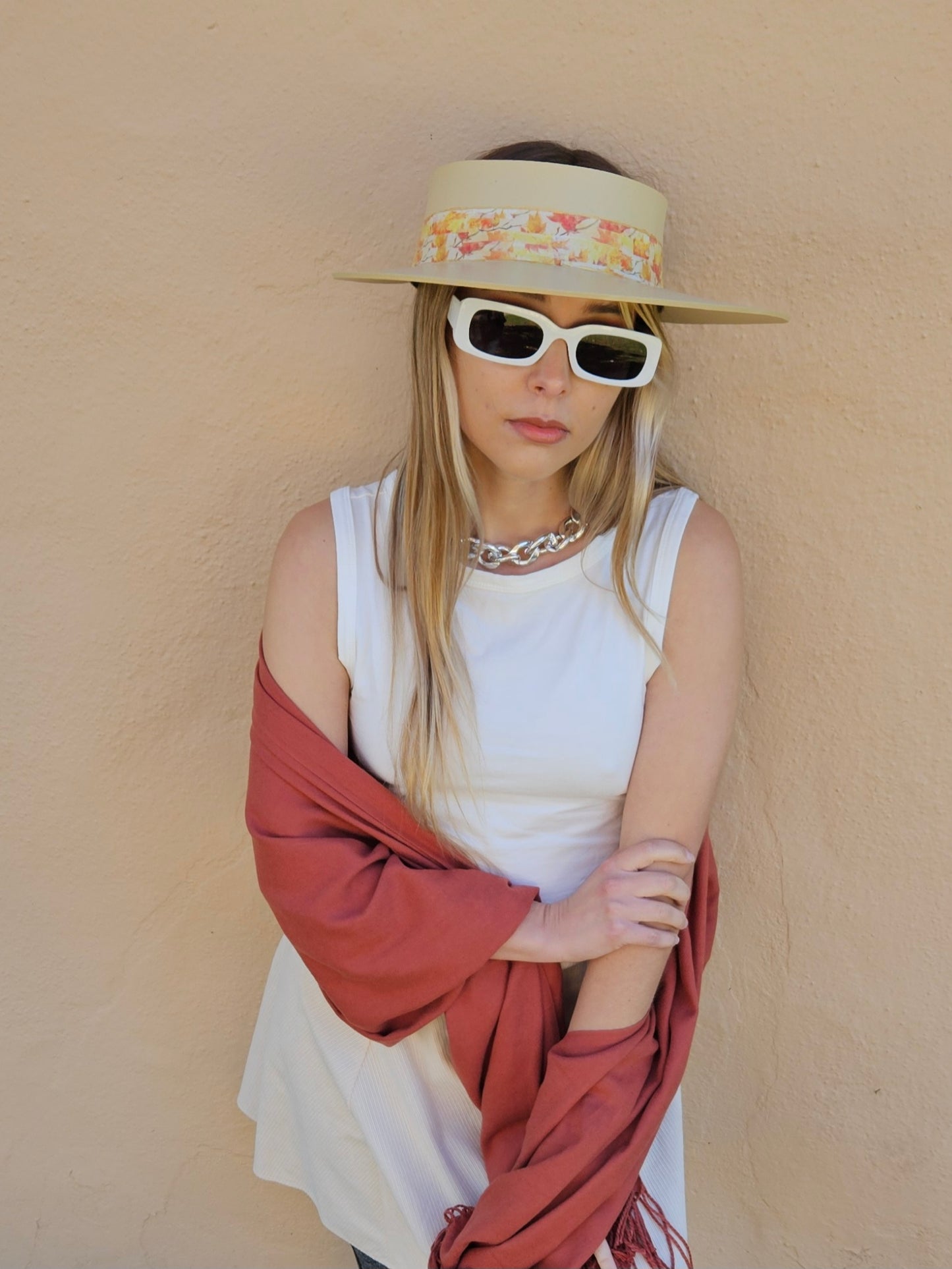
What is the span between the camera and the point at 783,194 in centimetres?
187

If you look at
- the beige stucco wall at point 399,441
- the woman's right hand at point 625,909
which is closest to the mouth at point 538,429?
the beige stucco wall at point 399,441

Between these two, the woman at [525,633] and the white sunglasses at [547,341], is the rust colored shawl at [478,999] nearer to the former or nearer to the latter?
the woman at [525,633]

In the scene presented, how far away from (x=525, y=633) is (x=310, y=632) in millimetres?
314

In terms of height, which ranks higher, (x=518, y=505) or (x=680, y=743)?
(x=518, y=505)

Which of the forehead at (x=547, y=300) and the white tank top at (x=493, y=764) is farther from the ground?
the forehead at (x=547, y=300)

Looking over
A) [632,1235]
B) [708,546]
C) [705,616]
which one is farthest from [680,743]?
[632,1235]

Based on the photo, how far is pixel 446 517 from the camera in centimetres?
177

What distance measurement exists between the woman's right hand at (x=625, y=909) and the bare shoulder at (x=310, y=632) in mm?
419

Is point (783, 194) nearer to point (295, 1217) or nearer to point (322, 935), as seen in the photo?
point (322, 935)

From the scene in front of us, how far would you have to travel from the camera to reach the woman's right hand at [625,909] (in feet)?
5.40

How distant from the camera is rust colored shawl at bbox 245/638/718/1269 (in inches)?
62.6

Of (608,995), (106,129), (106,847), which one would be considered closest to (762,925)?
(608,995)

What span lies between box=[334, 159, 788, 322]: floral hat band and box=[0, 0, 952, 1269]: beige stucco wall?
35cm

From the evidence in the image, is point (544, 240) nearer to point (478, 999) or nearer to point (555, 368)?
point (555, 368)
